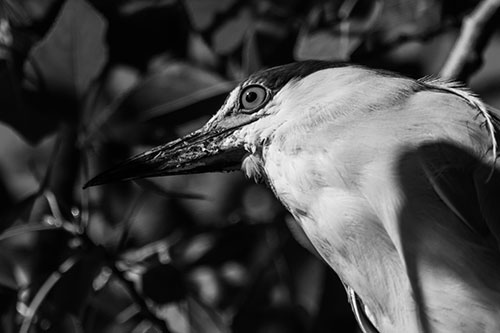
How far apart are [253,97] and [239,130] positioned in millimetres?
82

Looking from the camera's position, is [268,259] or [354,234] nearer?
[354,234]

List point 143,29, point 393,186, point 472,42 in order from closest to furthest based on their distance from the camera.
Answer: point 393,186 < point 472,42 < point 143,29

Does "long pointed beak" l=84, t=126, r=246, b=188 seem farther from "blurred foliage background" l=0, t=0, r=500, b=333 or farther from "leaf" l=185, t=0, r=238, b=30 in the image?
"leaf" l=185, t=0, r=238, b=30

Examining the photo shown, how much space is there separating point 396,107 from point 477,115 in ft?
0.53

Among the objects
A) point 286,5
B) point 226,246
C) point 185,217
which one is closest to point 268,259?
point 226,246

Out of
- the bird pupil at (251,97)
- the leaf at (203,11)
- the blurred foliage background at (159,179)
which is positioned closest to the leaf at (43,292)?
the blurred foliage background at (159,179)

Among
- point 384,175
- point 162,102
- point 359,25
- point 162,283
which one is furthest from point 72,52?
point 384,175

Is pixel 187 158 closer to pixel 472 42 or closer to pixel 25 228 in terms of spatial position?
pixel 25 228

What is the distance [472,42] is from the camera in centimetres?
250

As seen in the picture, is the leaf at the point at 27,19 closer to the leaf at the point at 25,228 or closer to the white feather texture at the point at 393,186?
the leaf at the point at 25,228

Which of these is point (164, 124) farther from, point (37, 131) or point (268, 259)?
point (268, 259)

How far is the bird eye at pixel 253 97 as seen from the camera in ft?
7.52

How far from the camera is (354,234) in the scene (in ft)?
6.67

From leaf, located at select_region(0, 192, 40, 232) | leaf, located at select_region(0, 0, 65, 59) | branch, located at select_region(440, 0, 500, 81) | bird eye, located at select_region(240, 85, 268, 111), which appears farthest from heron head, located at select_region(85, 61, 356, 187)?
leaf, located at select_region(0, 0, 65, 59)
